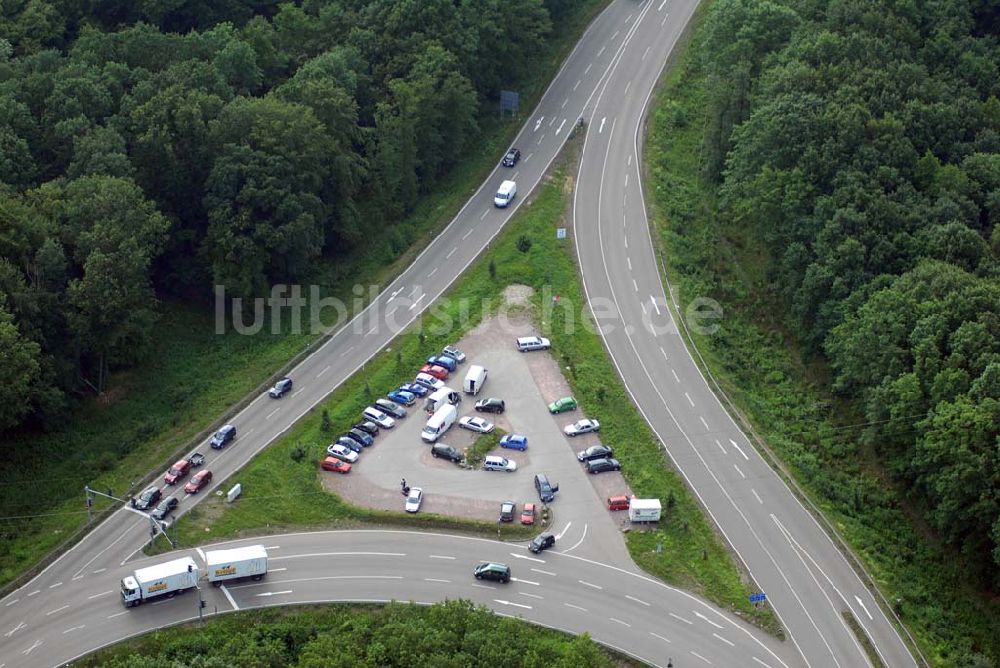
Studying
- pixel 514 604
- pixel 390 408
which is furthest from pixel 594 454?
pixel 390 408

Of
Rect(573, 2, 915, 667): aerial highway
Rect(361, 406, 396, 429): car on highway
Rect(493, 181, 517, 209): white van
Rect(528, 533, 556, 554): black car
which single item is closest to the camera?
Rect(573, 2, 915, 667): aerial highway

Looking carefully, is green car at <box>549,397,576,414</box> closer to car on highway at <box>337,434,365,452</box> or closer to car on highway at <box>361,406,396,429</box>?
car on highway at <box>361,406,396,429</box>

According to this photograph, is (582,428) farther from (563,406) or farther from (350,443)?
(350,443)

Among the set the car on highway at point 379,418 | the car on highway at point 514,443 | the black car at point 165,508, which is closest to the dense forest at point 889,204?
the car on highway at point 514,443

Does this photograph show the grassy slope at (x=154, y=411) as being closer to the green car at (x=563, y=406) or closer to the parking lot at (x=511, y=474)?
the parking lot at (x=511, y=474)

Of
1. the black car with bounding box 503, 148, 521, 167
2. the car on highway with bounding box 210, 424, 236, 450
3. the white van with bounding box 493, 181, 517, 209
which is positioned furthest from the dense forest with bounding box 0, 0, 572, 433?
the car on highway with bounding box 210, 424, 236, 450

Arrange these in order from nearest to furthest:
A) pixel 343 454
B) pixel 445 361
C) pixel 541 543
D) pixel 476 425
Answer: pixel 541 543 < pixel 343 454 < pixel 476 425 < pixel 445 361
